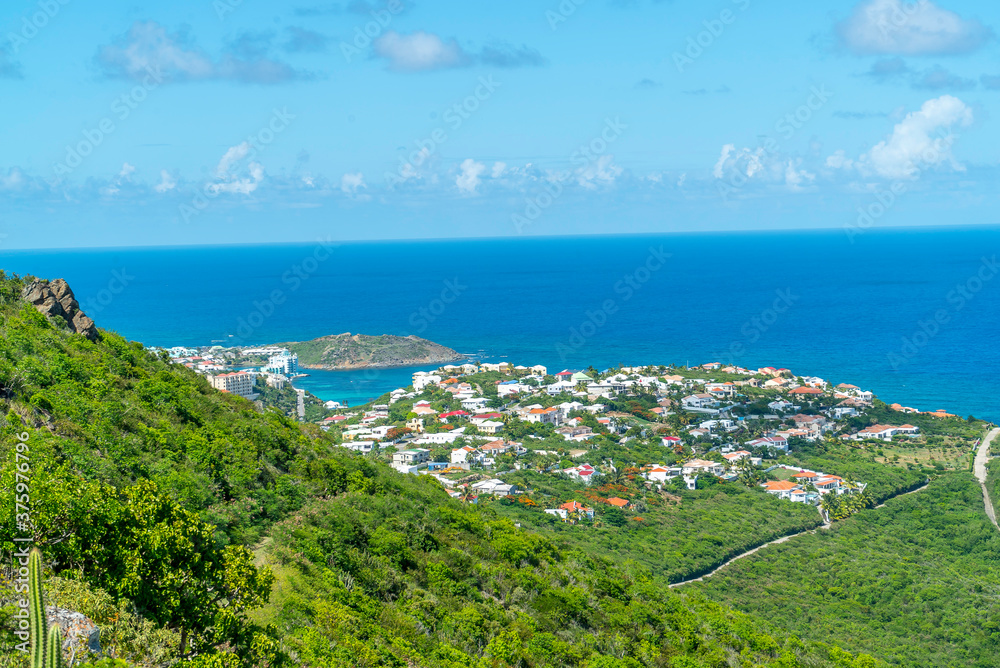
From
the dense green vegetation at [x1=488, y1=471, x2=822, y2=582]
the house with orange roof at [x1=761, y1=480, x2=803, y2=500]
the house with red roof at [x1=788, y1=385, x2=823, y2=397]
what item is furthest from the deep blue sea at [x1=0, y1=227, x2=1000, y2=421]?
the dense green vegetation at [x1=488, y1=471, x2=822, y2=582]

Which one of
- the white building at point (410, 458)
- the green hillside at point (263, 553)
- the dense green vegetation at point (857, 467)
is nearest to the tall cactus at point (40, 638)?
the green hillside at point (263, 553)

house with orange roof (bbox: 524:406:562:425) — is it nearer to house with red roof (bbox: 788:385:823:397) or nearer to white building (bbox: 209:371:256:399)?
house with red roof (bbox: 788:385:823:397)

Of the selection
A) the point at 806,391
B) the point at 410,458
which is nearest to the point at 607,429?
the point at 410,458

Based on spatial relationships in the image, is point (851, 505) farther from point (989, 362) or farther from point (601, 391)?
point (989, 362)

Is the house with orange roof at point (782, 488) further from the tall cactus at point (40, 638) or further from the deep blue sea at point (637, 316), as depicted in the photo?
the tall cactus at point (40, 638)

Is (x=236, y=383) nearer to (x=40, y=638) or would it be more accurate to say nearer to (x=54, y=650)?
(x=40, y=638)

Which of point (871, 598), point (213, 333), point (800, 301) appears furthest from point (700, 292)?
point (871, 598)
